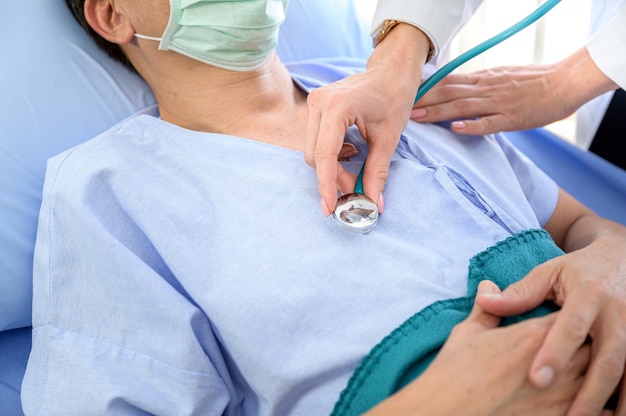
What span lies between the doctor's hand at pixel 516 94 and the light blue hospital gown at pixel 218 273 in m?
0.25

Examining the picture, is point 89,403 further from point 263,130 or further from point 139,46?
point 139,46

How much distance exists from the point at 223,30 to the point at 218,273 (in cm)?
48

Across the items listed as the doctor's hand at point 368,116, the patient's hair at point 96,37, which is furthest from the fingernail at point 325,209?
the patient's hair at point 96,37

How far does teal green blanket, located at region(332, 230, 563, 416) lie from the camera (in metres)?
0.96

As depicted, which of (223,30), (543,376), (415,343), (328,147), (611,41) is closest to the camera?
(543,376)

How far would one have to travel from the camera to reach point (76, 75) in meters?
1.45

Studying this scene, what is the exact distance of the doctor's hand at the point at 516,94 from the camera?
145 centimetres

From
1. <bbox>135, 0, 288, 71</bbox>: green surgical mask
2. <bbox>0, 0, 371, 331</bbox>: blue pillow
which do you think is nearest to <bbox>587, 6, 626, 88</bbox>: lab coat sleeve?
<bbox>135, 0, 288, 71</bbox>: green surgical mask

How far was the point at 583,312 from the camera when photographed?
36.1 inches

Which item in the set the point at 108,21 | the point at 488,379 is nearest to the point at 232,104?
the point at 108,21

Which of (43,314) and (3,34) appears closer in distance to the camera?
(43,314)

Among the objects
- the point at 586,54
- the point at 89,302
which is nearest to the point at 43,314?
the point at 89,302

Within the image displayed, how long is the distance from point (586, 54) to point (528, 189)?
0.35 metres

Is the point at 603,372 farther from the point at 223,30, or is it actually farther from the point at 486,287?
the point at 223,30
